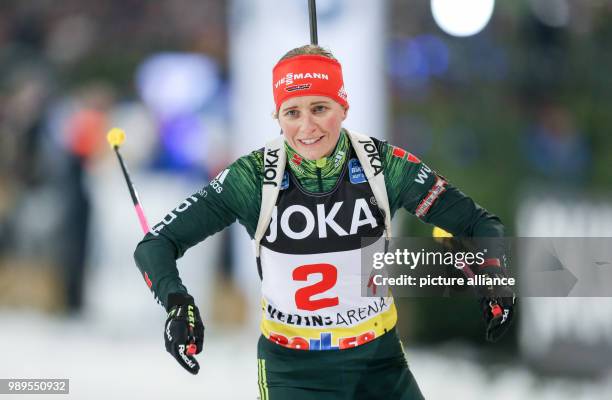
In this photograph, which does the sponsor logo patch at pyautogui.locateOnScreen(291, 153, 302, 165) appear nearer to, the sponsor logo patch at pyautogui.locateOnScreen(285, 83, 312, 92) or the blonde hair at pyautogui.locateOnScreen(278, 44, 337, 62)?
the sponsor logo patch at pyautogui.locateOnScreen(285, 83, 312, 92)

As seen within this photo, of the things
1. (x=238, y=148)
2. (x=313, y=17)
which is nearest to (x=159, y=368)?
(x=238, y=148)

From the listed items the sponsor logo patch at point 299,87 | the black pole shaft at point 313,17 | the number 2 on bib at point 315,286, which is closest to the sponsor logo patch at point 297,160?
the sponsor logo patch at point 299,87

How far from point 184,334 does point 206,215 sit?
472mm

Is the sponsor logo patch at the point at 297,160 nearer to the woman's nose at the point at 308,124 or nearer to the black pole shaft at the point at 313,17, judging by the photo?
the woman's nose at the point at 308,124

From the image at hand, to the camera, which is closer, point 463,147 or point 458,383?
point 458,383

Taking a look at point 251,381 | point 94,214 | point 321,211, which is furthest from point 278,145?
point 94,214

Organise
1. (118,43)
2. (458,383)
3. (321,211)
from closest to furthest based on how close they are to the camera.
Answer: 1. (321,211)
2. (458,383)
3. (118,43)

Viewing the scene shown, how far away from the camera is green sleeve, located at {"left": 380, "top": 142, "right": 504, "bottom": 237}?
3570mm

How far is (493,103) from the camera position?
25.8ft

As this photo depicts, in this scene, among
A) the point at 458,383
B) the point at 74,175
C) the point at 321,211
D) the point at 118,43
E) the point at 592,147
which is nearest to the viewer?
the point at 321,211

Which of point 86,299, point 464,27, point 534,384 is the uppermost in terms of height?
point 464,27

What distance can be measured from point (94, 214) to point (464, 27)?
366 cm

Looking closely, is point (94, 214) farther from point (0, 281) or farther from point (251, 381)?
point (251, 381)

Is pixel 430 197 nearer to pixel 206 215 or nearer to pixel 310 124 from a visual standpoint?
pixel 310 124
